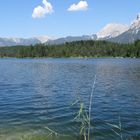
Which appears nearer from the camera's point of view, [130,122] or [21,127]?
[21,127]

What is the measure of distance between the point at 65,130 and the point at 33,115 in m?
6.79

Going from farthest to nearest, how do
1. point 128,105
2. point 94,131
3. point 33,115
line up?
point 128,105 → point 33,115 → point 94,131

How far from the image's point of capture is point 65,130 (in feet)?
87.8

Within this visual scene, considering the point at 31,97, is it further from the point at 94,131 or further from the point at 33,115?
the point at 94,131

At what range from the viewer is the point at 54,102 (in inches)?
1619

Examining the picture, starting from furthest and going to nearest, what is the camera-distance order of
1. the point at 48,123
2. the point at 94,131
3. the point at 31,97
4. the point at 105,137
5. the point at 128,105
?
the point at 31,97
the point at 128,105
the point at 48,123
the point at 94,131
the point at 105,137

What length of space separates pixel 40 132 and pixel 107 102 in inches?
655

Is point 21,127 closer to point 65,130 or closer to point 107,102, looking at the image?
point 65,130

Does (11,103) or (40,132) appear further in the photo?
(11,103)

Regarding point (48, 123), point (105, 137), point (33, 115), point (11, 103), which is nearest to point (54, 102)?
point (11, 103)

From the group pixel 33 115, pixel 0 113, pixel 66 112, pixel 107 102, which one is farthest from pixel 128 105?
pixel 0 113

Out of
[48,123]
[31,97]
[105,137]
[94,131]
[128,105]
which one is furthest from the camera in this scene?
[31,97]

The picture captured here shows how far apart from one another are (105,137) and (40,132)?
4891 mm

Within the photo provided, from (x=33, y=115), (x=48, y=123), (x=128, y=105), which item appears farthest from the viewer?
(x=128, y=105)
